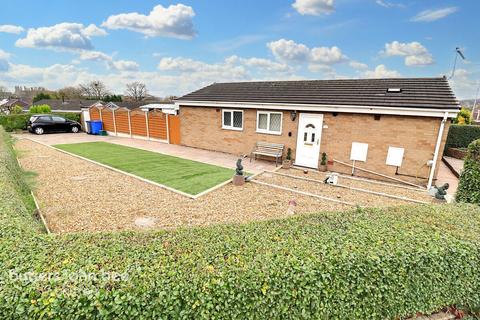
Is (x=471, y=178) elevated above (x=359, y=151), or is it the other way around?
(x=471, y=178)

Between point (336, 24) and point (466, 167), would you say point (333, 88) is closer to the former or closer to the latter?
point (336, 24)

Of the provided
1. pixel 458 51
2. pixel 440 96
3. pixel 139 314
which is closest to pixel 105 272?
pixel 139 314

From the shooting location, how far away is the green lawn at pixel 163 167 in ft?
25.2

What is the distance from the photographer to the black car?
57.9 feet

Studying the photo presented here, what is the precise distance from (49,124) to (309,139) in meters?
19.5

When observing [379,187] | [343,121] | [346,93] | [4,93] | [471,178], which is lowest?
[379,187]

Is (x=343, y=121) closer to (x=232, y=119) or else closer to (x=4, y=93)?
(x=232, y=119)

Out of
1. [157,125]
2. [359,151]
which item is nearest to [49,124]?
[157,125]

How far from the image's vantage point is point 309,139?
10.3 metres

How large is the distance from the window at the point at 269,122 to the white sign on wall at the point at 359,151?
3.23m

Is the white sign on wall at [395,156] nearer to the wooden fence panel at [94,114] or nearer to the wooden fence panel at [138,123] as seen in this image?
the wooden fence panel at [138,123]

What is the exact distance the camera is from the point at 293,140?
10664 millimetres

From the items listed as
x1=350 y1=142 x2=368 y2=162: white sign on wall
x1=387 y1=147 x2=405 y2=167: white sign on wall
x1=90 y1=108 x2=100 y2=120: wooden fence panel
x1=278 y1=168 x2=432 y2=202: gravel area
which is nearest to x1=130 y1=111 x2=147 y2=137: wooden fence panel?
x1=90 y1=108 x2=100 y2=120: wooden fence panel

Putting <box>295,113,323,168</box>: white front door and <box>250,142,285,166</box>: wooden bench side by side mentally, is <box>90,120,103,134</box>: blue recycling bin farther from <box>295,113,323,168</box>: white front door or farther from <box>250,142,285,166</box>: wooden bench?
<box>295,113,323,168</box>: white front door
